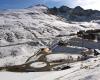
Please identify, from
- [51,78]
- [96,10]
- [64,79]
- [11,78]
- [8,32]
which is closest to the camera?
[64,79]

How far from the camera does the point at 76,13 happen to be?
185375 mm

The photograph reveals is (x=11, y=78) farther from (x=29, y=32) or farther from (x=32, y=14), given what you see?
(x=32, y=14)

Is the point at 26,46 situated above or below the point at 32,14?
below

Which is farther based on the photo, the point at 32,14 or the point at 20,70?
the point at 32,14

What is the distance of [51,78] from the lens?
13391 millimetres

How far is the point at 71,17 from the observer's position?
582ft

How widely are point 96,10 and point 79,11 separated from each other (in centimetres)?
→ 1605

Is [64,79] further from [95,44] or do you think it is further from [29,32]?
[29,32]

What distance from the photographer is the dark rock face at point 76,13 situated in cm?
16812

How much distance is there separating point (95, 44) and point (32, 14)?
9127cm

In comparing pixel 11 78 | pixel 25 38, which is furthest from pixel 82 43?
pixel 25 38

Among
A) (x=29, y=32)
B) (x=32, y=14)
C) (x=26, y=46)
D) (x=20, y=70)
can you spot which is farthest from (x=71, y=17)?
(x=20, y=70)

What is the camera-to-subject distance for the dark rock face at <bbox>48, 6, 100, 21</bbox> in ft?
552

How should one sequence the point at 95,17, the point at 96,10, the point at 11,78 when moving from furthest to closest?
the point at 96,10 < the point at 95,17 < the point at 11,78
